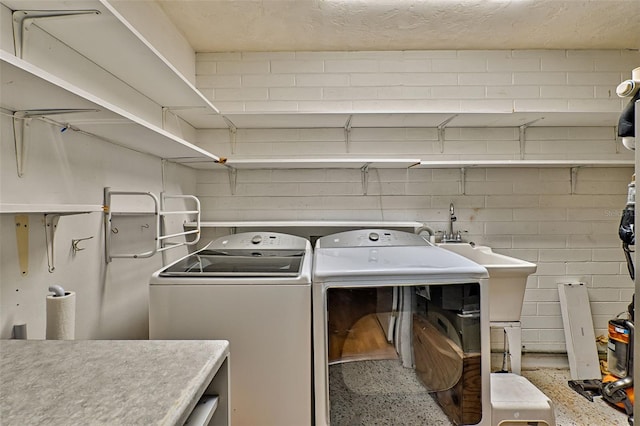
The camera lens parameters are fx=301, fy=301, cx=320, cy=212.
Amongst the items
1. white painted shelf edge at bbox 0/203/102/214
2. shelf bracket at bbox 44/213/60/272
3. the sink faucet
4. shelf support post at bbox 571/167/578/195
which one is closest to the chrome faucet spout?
the sink faucet

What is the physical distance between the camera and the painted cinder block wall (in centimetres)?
243

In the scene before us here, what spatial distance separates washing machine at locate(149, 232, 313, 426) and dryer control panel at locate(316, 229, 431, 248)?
0.75 metres

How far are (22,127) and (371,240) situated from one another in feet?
5.86

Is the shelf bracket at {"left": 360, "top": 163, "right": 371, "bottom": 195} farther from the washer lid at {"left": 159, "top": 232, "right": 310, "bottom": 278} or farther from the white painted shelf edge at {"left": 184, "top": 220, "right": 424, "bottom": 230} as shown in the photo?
the washer lid at {"left": 159, "top": 232, "right": 310, "bottom": 278}

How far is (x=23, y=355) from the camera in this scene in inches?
31.0

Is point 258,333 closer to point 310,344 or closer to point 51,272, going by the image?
point 310,344

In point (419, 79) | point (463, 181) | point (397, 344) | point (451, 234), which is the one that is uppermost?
point (419, 79)

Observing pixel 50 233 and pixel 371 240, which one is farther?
pixel 371 240

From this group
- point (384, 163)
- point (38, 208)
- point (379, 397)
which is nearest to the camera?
point (38, 208)

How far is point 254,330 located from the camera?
4.43 feet

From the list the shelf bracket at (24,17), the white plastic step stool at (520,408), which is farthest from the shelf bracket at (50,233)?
the white plastic step stool at (520,408)

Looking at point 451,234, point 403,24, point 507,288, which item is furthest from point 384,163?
point 507,288

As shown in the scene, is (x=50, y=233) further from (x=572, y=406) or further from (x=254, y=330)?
(x=572, y=406)

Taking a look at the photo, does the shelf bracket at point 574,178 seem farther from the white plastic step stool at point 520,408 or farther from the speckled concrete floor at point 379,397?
the speckled concrete floor at point 379,397
